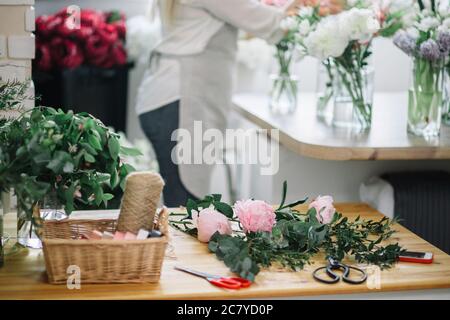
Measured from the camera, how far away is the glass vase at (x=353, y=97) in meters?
2.38

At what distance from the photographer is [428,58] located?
86.7 inches

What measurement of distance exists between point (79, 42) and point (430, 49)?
1784 mm

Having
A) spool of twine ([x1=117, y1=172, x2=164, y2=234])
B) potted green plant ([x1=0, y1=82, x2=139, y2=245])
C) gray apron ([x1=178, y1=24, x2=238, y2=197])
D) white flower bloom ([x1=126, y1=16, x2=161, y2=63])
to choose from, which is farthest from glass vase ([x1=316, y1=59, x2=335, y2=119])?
spool of twine ([x1=117, y1=172, x2=164, y2=234])

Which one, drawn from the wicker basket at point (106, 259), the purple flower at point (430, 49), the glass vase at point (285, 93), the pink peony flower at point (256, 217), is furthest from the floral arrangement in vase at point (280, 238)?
the glass vase at point (285, 93)

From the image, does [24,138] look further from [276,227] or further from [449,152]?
[449,152]

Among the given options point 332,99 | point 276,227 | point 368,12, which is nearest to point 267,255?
point 276,227

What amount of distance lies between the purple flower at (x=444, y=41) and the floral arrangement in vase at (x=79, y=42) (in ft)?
5.65

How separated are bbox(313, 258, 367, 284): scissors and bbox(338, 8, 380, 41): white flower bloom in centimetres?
91

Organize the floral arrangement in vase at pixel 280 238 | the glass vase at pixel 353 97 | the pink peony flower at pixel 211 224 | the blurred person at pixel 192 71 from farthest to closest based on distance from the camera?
the blurred person at pixel 192 71
the glass vase at pixel 353 97
the pink peony flower at pixel 211 224
the floral arrangement in vase at pixel 280 238

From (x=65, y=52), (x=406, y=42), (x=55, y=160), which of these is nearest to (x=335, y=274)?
(x=55, y=160)

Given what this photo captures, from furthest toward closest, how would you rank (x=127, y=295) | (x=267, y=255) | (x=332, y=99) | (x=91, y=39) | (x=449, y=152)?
(x=91, y=39) → (x=332, y=99) → (x=449, y=152) → (x=267, y=255) → (x=127, y=295)

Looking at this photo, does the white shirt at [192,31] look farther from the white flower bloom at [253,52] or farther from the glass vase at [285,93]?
the white flower bloom at [253,52]

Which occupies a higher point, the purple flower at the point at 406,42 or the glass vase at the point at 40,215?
the purple flower at the point at 406,42
